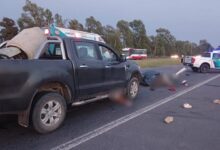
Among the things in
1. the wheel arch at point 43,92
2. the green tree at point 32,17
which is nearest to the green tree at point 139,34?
the green tree at point 32,17

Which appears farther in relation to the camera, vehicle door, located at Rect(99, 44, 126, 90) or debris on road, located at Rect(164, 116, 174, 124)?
vehicle door, located at Rect(99, 44, 126, 90)

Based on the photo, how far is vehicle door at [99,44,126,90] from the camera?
734 cm

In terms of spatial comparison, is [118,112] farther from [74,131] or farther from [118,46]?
[118,46]

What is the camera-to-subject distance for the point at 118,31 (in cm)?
7406

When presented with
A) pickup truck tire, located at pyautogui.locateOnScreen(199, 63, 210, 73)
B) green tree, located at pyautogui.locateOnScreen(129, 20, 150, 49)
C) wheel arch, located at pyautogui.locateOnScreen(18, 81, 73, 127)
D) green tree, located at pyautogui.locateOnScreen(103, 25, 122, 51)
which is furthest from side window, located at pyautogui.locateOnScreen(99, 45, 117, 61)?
green tree, located at pyautogui.locateOnScreen(129, 20, 150, 49)

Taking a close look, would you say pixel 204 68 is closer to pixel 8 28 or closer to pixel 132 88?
pixel 132 88

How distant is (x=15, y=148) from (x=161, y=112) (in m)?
3.74

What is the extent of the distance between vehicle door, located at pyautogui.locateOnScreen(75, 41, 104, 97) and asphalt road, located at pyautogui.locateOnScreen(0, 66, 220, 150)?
0.66 metres

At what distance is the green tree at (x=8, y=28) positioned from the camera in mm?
49844

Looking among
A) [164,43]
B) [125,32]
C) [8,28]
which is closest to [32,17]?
[8,28]

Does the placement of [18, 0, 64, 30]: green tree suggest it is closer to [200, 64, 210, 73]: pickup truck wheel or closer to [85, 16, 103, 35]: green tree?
[85, 16, 103, 35]: green tree

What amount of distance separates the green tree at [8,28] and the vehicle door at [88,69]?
152ft

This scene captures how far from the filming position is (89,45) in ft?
22.8

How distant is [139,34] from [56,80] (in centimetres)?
8525
